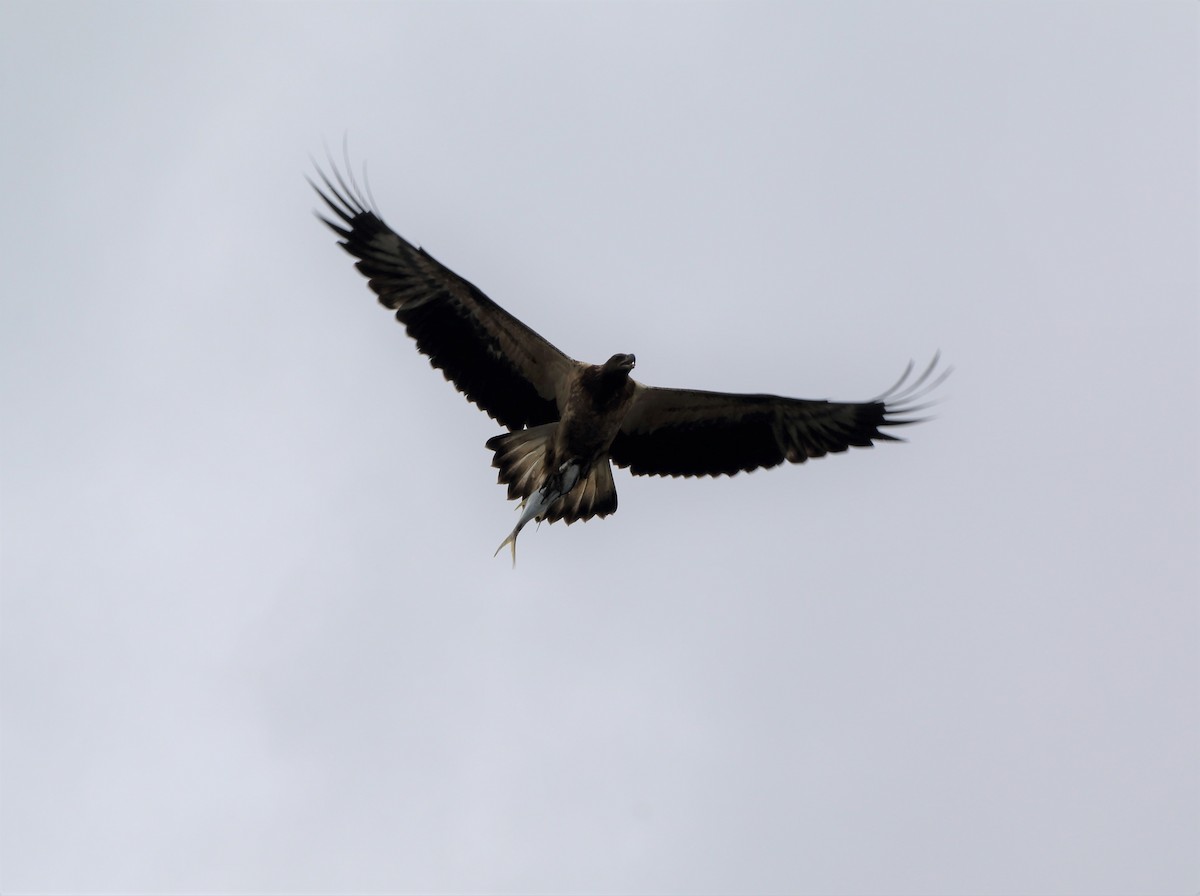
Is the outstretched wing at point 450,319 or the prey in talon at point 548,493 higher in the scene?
the outstretched wing at point 450,319

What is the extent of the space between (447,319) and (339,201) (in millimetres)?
1513

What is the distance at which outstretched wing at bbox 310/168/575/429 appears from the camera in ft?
50.7

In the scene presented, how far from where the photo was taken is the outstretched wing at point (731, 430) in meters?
15.7

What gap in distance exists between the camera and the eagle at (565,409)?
608 inches

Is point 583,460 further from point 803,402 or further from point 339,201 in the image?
point 339,201

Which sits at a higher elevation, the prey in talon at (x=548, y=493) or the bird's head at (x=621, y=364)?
the bird's head at (x=621, y=364)

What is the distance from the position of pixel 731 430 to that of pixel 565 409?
169 centimetres

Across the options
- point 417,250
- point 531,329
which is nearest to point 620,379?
point 531,329

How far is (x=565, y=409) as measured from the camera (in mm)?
15578

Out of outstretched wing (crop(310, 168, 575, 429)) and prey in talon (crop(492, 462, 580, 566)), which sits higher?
outstretched wing (crop(310, 168, 575, 429))

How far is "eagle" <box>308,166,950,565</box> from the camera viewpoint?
1544cm

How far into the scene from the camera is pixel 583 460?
1575 centimetres

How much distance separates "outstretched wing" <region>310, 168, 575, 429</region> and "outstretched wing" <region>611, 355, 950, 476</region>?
993 mm

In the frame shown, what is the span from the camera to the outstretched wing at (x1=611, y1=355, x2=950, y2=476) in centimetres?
1569
